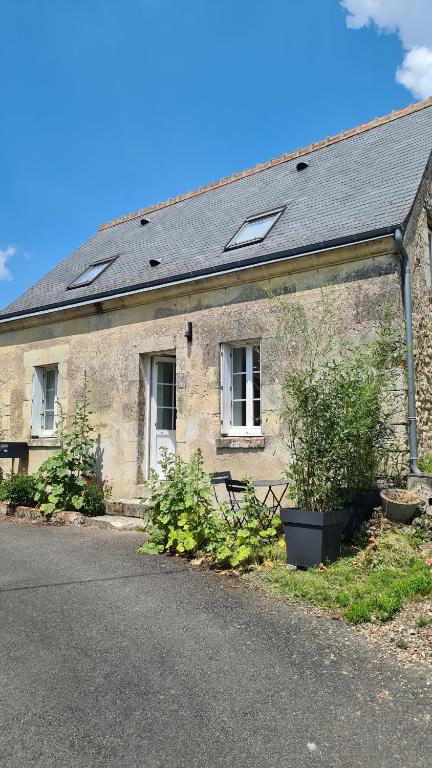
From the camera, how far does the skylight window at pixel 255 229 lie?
8547 mm

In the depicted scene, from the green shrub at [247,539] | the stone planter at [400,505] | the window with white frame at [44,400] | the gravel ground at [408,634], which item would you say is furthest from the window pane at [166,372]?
the gravel ground at [408,634]

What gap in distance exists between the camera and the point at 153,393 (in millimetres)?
9133

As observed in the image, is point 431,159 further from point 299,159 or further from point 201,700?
point 201,700

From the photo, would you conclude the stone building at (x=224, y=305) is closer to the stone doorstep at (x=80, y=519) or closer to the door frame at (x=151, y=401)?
the door frame at (x=151, y=401)

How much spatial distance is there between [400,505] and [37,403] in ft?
24.3

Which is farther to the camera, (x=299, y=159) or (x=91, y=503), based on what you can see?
(x=299, y=159)

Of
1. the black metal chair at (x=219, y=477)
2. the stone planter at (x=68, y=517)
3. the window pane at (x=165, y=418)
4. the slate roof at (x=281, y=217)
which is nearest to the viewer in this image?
the black metal chair at (x=219, y=477)

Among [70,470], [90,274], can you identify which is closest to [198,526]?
[70,470]

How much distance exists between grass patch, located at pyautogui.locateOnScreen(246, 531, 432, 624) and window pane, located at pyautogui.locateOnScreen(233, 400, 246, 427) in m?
2.65

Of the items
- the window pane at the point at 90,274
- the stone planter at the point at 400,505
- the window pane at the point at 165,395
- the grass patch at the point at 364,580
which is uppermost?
the window pane at the point at 90,274

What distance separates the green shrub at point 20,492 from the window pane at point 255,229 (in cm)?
505

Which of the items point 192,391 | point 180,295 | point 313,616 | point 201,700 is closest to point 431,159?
point 180,295

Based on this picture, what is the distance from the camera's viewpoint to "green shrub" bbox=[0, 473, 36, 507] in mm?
8703

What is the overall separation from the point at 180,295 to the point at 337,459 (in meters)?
4.23
